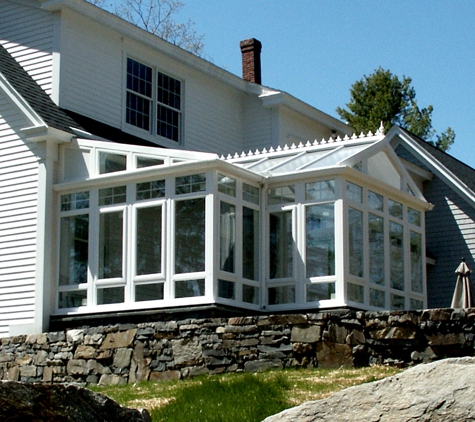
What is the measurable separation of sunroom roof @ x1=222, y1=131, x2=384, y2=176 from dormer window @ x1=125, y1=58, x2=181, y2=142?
3198 mm

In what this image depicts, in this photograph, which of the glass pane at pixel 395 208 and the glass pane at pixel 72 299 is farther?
the glass pane at pixel 395 208

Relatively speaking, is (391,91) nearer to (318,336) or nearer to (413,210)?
(413,210)

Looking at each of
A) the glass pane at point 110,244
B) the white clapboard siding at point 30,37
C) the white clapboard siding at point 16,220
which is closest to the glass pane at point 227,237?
the glass pane at point 110,244

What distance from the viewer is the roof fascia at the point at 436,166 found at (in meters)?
24.0

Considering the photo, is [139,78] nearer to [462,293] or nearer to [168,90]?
[168,90]

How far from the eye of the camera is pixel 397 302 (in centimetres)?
1714

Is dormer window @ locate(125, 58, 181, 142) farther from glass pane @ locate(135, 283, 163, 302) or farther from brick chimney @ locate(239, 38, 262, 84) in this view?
glass pane @ locate(135, 283, 163, 302)

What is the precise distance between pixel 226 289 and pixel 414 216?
4.78 m

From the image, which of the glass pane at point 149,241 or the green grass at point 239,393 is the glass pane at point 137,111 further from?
the green grass at point 239,393

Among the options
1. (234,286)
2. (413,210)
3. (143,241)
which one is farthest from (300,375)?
(413,210)

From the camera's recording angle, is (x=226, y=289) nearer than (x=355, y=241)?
Yes

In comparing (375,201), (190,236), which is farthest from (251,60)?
(190,236)

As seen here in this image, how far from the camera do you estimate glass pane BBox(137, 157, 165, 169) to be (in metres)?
16.1

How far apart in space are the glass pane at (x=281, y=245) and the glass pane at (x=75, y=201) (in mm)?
3321
